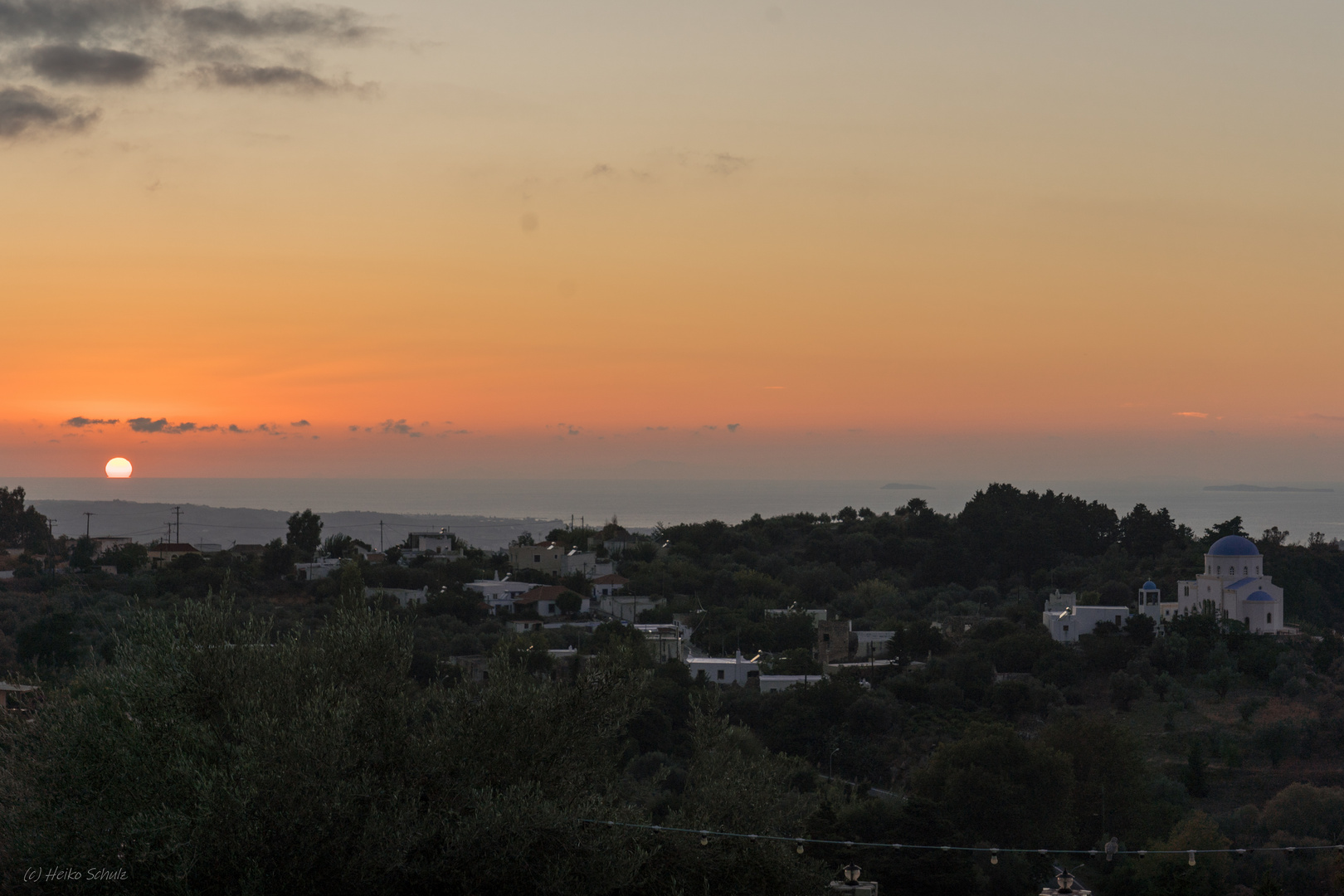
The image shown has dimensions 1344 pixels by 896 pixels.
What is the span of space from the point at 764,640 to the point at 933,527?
54.7 feet

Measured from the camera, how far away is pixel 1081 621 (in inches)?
1310

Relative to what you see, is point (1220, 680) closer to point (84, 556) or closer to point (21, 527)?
point (84, 556)

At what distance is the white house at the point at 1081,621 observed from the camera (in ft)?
109

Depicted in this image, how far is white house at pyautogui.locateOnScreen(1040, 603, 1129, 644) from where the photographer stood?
109ft

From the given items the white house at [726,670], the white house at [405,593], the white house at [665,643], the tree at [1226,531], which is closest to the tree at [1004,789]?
the white house at [726,670]

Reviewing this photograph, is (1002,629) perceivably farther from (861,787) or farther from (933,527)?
(933,527)

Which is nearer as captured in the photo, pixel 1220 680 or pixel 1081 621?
pixel 1220 680

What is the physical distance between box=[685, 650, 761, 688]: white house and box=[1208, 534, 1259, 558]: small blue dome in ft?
41.2

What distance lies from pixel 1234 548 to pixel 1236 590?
136cm

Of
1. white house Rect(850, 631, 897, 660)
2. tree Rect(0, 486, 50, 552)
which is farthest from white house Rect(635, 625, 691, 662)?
tree Rect(0, 486, 50, 552)

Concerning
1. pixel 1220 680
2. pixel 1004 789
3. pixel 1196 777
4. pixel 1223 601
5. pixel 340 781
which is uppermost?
pixel 340 781

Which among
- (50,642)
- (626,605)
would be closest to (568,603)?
(626,605)

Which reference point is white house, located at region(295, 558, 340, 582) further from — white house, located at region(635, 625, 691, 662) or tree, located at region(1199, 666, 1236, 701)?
tree, located at region(1199, 666, 1236, 701)

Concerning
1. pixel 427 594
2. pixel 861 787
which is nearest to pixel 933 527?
pixel 427 594
